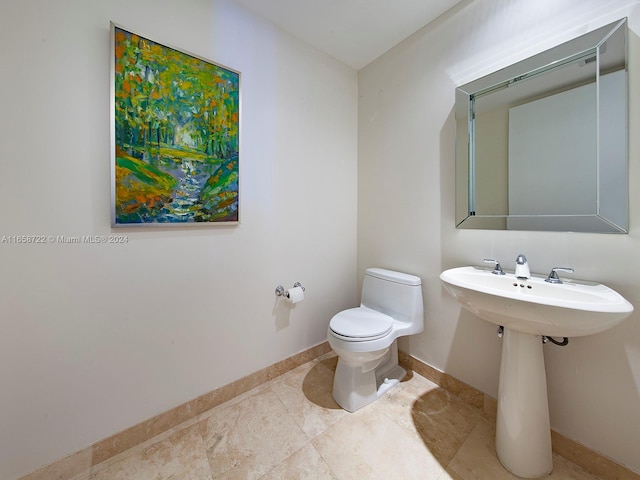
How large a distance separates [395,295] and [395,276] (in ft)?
0.41

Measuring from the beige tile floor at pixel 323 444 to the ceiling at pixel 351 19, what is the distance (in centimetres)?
230

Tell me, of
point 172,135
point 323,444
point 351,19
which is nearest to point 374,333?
point 323,444

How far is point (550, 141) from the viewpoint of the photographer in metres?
1.16

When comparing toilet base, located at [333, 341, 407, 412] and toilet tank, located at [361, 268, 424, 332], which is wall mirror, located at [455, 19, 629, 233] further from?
toilet base, located at [333, 341, 407, 412]

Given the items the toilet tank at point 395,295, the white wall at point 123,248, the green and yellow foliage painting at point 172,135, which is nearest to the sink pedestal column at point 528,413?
the toilet tank at point 395,295

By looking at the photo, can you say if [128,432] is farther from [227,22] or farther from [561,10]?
[561,10]

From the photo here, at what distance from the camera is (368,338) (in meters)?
1.30

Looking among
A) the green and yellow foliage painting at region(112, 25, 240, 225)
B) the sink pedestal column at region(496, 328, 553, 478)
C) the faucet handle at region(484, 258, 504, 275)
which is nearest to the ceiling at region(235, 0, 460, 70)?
the green and yellow foliage painting at region(112, 25, 240, 225)

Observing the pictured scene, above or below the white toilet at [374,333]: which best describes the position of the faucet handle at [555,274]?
above

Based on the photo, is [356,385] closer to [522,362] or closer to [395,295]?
[395,295]

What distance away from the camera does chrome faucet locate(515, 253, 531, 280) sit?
1.12 meters

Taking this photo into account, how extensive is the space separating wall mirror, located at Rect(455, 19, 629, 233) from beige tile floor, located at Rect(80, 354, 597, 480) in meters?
1.06

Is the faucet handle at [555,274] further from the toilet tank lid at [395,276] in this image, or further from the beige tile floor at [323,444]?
the beige tile floor at [323,444]

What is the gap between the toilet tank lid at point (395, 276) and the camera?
1.58m
